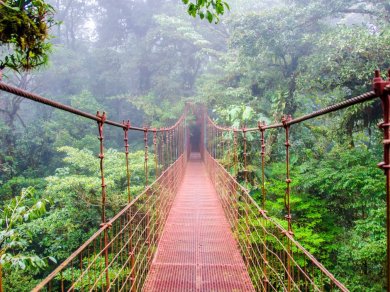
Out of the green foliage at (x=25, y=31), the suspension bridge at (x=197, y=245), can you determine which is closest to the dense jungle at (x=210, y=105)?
the green foliage at (x=25, y=31)

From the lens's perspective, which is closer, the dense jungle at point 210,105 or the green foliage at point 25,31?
the green foliage at point 25,31

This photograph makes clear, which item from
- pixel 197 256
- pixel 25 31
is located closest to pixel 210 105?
pixel 197 256

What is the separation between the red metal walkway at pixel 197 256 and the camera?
84.7 inches

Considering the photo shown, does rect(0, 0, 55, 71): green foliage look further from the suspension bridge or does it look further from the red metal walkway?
the red metal walkway

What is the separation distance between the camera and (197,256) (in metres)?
2.64

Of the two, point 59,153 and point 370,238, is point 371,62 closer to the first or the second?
point 370,238

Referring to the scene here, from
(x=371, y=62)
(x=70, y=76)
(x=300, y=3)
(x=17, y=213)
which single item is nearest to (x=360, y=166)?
(x=371, y=62)

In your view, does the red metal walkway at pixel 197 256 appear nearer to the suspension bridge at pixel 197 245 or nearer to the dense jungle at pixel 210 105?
the suspension bridge at pixel 197 245

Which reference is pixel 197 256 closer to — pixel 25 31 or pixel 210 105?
pixel 25 31

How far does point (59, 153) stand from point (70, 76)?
143 inches

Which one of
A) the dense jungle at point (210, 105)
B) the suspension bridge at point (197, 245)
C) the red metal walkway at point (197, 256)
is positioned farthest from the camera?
the dense jungle at point (210, 105)

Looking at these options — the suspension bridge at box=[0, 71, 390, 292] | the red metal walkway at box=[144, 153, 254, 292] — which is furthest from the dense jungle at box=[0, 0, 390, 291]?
the red metal walkway at box=[144, 153, 254, 292]

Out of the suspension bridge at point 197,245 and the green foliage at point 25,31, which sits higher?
the green foliage at point 25,31

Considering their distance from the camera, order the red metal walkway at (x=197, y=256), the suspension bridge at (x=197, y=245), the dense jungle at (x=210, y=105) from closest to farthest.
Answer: the suspension bridge at (x=197, y=245) < the red metal walkway at (x=197, y=256) < the dense jungle at (x=210, y=105)
